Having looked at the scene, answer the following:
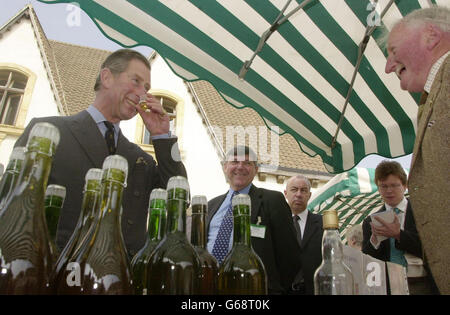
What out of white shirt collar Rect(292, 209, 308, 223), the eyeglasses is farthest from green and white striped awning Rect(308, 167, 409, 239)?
the eyeglasses

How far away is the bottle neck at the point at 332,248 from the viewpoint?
0.86 m

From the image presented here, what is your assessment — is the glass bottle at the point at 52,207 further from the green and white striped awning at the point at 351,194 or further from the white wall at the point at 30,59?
the white wall at the point at 30,59

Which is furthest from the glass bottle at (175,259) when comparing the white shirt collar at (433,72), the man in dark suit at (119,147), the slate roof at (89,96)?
the slate roof at (89,96)

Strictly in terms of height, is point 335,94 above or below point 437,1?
below

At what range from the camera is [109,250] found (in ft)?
2.16

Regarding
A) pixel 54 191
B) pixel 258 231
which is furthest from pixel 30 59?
pixel 54 191

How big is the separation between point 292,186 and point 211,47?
2640mm

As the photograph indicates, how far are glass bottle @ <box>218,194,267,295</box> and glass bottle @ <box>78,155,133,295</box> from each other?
0.73ft

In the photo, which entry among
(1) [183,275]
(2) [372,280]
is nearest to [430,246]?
(2) [372,280]

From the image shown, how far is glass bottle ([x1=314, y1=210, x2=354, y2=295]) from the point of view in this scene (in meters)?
0.81

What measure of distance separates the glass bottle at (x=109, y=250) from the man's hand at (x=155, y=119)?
0.65 meters

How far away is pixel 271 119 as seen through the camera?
290 centimetres
